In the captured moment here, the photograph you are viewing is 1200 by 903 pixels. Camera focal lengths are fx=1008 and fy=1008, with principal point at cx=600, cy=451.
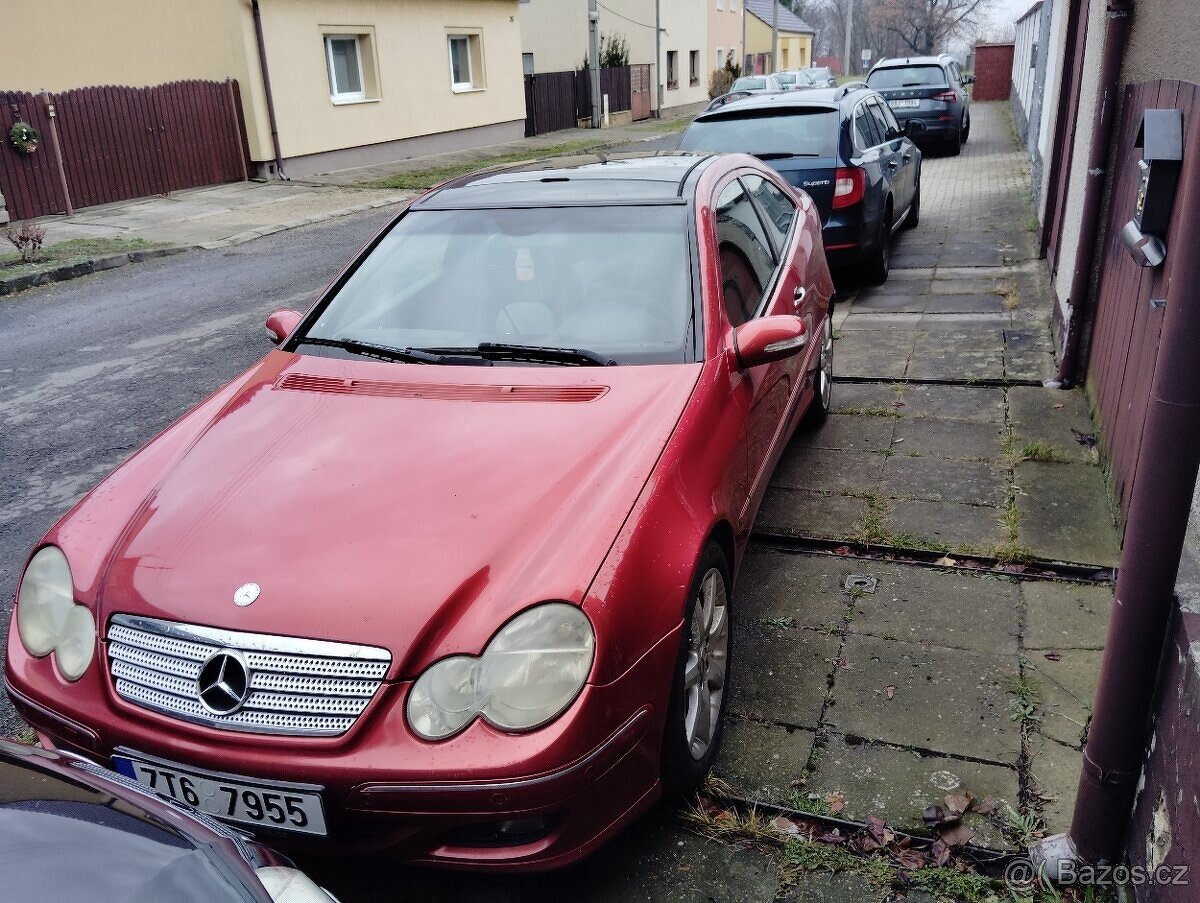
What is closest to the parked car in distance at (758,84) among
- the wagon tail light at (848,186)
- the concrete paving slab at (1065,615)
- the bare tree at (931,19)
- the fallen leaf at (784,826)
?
the wagon tail light at (848,186)

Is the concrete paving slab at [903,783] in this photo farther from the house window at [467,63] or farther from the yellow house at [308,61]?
the house window at [467,63]

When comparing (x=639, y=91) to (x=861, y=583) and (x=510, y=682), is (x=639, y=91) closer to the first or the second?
(x=861, y=583)

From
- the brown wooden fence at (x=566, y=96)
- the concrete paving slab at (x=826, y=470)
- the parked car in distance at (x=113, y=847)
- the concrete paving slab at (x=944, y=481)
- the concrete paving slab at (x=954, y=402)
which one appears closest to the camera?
the parked car in distance at (x=113, y=847)

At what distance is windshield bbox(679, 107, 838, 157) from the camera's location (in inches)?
324

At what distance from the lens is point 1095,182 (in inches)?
227

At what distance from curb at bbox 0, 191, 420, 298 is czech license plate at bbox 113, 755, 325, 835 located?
9.70 m

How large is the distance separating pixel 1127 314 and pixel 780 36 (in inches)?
2121

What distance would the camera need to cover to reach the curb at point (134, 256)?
419 inches

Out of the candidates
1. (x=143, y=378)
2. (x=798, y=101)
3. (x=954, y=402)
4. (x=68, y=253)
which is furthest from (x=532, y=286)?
(x=68, y=253)

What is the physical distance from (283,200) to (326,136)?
3.48 m

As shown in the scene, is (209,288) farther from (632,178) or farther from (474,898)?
(474,898)

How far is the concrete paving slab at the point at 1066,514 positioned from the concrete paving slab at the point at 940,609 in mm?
381

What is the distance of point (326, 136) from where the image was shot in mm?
19094

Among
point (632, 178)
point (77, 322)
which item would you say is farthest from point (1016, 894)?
point (77, 322)
